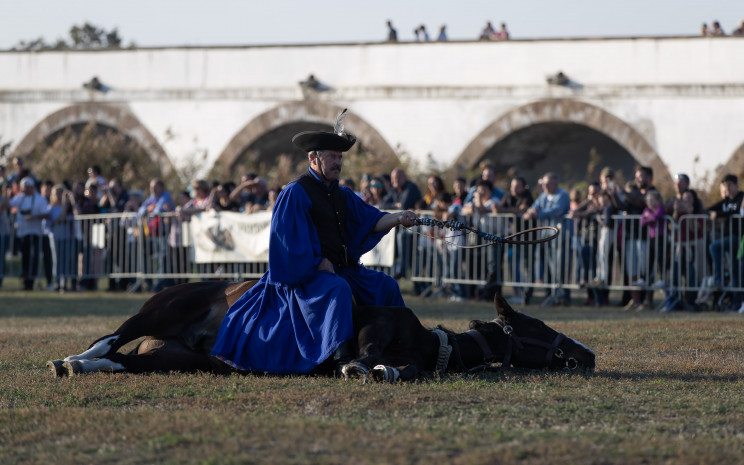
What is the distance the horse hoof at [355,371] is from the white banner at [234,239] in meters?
9.44

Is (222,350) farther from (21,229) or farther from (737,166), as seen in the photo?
(737,166)

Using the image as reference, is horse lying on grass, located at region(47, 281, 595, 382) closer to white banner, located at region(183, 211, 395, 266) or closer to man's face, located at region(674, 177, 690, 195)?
man's face, located at region(674, 177, 690, 195)

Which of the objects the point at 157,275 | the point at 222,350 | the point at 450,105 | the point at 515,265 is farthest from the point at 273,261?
the point at 450,105

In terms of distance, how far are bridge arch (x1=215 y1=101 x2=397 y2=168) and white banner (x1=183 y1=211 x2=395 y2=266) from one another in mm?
12420

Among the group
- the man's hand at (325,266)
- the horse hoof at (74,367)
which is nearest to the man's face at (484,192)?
the man's hand at (325,266)

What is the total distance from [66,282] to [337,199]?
1283 centimetres

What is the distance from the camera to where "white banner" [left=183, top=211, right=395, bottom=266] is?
16.9 m

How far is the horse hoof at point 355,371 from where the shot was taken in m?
6.99

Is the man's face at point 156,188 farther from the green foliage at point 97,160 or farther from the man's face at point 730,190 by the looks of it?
the man's face at point 730,190

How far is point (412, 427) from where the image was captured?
5543 mm

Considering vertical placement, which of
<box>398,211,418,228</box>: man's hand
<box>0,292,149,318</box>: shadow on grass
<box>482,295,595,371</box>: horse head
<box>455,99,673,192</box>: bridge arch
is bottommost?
<box>0,292,149,318</box>: shadow on grass

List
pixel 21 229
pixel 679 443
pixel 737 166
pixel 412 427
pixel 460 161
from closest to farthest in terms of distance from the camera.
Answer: pixel 679 443 < pixel 412 427 < pixel 21 229 < pixel 737 166 < pixel 460 161

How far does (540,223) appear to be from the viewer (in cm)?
1537

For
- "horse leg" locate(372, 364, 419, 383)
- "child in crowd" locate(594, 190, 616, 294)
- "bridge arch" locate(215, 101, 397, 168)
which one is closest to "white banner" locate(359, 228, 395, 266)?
"child in crowd" locate(594, 190, 616, 294)
